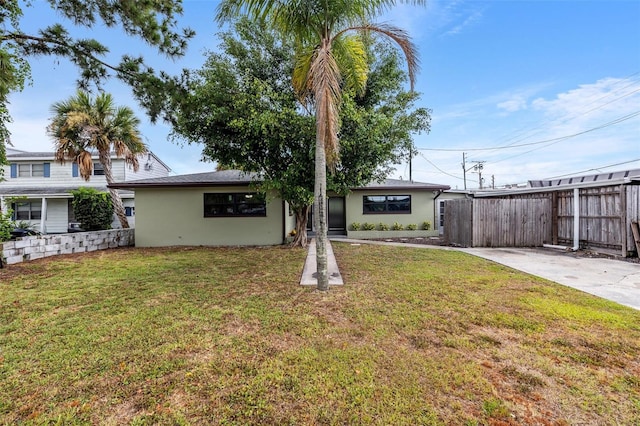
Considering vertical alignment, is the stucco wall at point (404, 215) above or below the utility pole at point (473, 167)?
below

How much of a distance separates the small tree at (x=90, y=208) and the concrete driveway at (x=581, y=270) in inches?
692

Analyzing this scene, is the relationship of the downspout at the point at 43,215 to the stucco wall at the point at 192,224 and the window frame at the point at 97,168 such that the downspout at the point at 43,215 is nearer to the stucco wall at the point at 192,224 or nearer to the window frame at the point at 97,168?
the window frame at the point at 97,168

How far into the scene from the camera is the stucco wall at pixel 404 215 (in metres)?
14.1

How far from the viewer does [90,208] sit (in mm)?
14750

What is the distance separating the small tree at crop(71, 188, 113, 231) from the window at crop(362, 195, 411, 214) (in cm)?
1380

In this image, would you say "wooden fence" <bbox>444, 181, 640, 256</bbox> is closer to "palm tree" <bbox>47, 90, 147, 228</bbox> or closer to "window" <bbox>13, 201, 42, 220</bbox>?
"palm tree" <bbox>47, 90, 147, 228</bbox>

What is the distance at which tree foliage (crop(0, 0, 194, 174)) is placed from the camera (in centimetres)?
552

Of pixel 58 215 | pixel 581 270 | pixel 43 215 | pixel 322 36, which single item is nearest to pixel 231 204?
pixel 322 36

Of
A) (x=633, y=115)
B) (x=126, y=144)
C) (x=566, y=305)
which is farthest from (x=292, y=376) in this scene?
(x=633, y=115)

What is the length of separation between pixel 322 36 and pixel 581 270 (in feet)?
25.7

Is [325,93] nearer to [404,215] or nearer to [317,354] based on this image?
[317,354]

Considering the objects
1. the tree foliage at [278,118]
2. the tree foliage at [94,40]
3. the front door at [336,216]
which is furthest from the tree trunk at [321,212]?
the front door at [336,216]

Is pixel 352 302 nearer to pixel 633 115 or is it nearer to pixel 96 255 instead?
pixel 96 255

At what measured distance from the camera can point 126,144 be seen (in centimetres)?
1329
